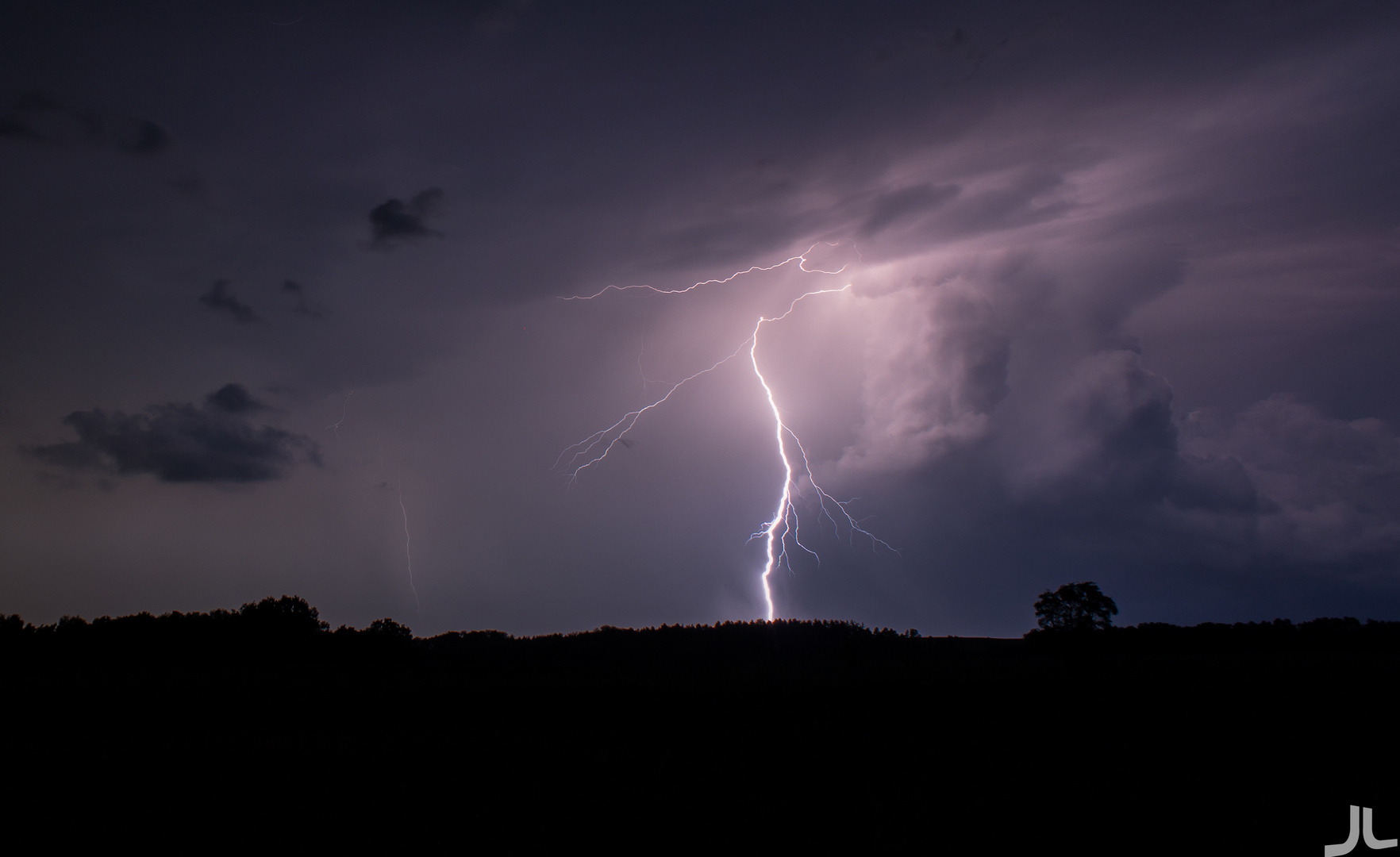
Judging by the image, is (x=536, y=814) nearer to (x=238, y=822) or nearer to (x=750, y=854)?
(x=750, y=854)

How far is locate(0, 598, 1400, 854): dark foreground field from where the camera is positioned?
912cm

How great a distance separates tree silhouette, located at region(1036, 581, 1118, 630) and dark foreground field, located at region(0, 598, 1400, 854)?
19881 millimetres

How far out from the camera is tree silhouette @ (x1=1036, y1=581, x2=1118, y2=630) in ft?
163

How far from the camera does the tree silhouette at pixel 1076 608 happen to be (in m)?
49.8

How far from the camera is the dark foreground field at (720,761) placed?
9117mm

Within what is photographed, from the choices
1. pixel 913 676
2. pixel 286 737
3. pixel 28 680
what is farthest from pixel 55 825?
pixel 28 680

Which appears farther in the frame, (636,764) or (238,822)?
(636,764)

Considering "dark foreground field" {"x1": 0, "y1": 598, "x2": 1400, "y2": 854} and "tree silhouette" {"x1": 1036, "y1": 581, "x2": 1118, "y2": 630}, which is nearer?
"dark foreground field" {"x1": 0, "y1": 598, "x2": 1400, "y2": 854}

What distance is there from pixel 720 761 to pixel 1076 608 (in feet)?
152

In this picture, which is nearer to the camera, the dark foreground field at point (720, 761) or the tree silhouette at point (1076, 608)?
the dark foreground field at point (720, 761)

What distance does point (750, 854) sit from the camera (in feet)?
26.6

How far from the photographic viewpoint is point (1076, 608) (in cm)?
5044

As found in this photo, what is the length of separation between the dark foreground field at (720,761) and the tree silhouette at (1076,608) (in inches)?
783

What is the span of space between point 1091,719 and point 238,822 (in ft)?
58.1
